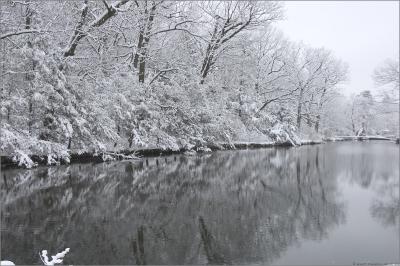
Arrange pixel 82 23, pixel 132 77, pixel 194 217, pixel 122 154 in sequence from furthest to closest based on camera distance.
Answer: pixel 132 77
pixel 122 154
pixel 82 23
pixel 194 217

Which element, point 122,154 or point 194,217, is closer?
point 194,217

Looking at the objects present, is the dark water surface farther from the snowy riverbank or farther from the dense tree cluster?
the dense tree cluster

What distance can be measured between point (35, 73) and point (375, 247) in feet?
47.1

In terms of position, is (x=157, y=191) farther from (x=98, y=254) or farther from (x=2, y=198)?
(x=98, y=254)

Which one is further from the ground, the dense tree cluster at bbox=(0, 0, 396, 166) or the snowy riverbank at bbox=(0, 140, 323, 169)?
the dense tree cluster at bbox=(0, 0, 396, 166)

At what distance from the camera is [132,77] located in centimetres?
2341

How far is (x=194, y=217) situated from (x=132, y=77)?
15.3 meters

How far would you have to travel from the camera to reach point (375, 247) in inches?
306

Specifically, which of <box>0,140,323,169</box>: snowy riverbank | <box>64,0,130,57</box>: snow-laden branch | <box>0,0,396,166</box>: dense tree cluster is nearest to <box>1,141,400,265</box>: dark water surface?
<box>0,140,323,169</box>: snowy riverbank

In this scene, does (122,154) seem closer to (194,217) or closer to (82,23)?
(82,23)

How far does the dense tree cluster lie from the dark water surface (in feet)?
8.17

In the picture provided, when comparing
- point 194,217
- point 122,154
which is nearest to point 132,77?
point 122,154

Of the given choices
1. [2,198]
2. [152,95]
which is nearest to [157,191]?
[2,198]

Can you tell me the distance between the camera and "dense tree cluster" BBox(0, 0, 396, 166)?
55.1ft
